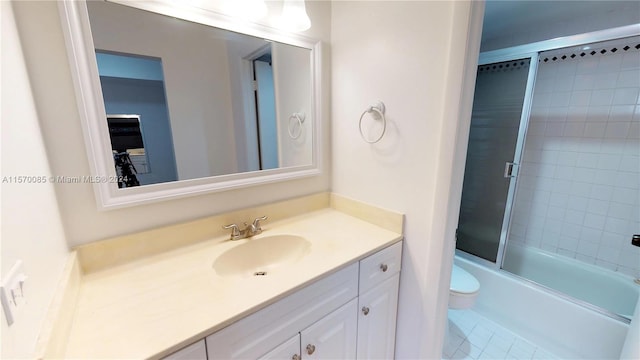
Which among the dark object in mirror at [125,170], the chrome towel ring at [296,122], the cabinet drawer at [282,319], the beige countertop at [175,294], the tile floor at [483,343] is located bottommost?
the tile floor at [483,343]

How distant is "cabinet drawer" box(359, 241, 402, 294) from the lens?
1.11m

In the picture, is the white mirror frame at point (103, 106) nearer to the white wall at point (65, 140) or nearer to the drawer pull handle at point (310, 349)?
the white wall at point (65, 140)

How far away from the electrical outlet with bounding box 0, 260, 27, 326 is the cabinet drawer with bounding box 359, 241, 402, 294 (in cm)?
98

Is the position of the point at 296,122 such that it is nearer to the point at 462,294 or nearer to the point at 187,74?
the point at 187,74

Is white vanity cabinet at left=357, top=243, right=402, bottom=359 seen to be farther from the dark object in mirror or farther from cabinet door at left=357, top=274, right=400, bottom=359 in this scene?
→ the dark object in mirror

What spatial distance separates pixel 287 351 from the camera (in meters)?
0.89

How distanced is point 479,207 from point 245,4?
260 centimetres

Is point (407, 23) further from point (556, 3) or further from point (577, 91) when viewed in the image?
point (577, 91)

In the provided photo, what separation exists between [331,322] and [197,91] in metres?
1.14

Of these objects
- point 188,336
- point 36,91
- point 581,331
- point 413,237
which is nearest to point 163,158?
point 36,91

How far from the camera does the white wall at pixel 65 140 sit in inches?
30.2

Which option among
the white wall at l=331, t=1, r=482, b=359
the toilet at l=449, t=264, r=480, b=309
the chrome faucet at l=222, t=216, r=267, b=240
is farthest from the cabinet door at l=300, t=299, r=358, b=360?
the toilet at l=449, t=264, r=480, b=309

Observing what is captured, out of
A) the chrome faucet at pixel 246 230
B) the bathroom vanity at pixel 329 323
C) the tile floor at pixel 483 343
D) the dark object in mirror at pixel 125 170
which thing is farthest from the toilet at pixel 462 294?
the dark object in mirror at pixel 125 170

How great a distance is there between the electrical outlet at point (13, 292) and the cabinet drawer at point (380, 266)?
3.21 ft
